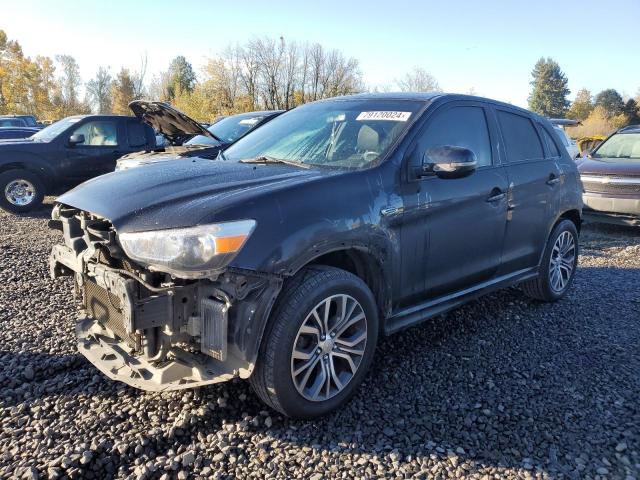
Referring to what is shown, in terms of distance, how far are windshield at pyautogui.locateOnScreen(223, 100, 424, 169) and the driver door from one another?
22.2 ft

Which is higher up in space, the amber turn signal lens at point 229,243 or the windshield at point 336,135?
the windshield at point 336,135

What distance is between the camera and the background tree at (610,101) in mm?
65188

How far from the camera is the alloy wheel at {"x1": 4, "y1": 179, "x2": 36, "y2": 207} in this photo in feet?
30.4

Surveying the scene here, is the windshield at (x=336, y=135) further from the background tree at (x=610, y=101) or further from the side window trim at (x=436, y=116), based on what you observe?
the background tree at (x=610, y=101)

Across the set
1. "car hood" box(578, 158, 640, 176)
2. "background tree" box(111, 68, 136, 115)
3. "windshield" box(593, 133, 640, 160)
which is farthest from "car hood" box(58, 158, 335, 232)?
"background tree" box(111, 68, 136, 115)

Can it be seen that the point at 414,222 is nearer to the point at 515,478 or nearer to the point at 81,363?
the point at 515,478

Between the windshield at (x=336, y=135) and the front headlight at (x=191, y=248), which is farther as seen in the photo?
the windshield at (x=336, y=135)

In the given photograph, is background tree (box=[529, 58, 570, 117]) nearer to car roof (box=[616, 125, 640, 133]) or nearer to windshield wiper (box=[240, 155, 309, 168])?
car roof (box=[616, 125, 640, 133])

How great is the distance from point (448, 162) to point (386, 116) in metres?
0.63

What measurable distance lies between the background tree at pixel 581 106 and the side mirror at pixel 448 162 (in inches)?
2928

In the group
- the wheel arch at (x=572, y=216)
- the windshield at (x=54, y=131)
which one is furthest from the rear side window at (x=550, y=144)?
the windshield at (x=54, y=131)

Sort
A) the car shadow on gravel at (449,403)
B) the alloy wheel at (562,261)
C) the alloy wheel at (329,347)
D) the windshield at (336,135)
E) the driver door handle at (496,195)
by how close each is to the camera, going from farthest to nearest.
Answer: the alloy wheel at (562,261)
the driver door handle at (496,195)
the windshield at (336,135)
the alloy wheel at (329,347)
the car shadow on gravel at (449,403)

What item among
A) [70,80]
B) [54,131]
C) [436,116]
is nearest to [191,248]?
[436,116]

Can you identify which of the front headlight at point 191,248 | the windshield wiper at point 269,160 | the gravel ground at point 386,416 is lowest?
the gravel ground at point 386,416
